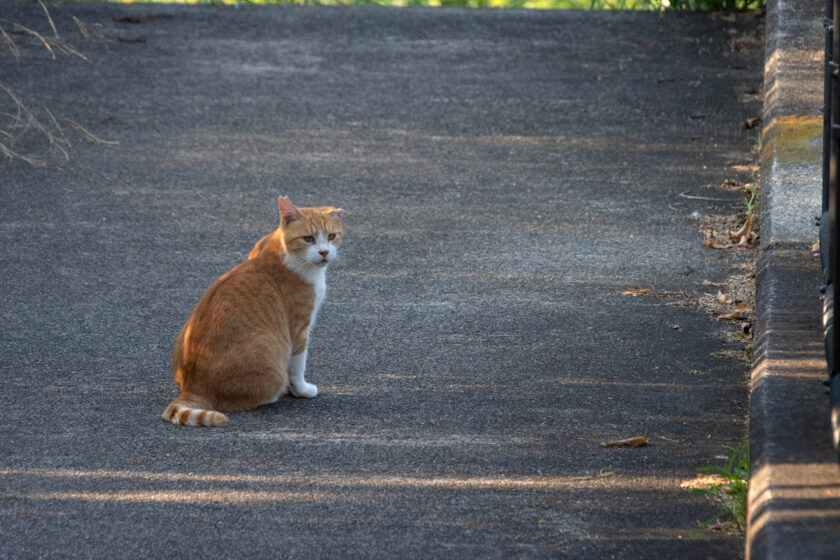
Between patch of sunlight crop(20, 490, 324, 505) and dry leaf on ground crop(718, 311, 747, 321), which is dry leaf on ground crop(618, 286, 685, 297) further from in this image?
patch of sunlight crop(20, 490, 324, 505)

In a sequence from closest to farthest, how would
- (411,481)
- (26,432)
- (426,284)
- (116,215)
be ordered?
(411,481)
(26,432)
(426,284)
(116,215)

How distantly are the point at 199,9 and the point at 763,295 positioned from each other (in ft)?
23.7

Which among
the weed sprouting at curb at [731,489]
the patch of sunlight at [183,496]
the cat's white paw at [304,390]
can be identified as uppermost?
the cat's white paw at [304,390]

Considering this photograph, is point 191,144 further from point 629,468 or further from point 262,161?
point 629,468

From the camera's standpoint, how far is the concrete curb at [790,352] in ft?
8.93

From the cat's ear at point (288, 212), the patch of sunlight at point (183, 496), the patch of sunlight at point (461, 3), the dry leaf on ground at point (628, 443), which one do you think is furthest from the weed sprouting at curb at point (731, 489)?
the patch of sunlight at point (461, 3)

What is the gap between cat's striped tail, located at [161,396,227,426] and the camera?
3857 mm

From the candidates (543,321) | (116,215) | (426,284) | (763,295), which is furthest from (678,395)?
(116,215)

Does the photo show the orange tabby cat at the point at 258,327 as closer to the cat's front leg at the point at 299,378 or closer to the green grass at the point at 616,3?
the cat's front leg at the point at 299,378

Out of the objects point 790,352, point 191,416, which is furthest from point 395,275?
point 790,352

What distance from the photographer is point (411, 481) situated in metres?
3.44

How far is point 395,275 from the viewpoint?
5633 mm

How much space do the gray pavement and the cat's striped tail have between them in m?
0.07

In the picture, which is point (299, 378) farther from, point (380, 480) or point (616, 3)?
point (616, 3)
